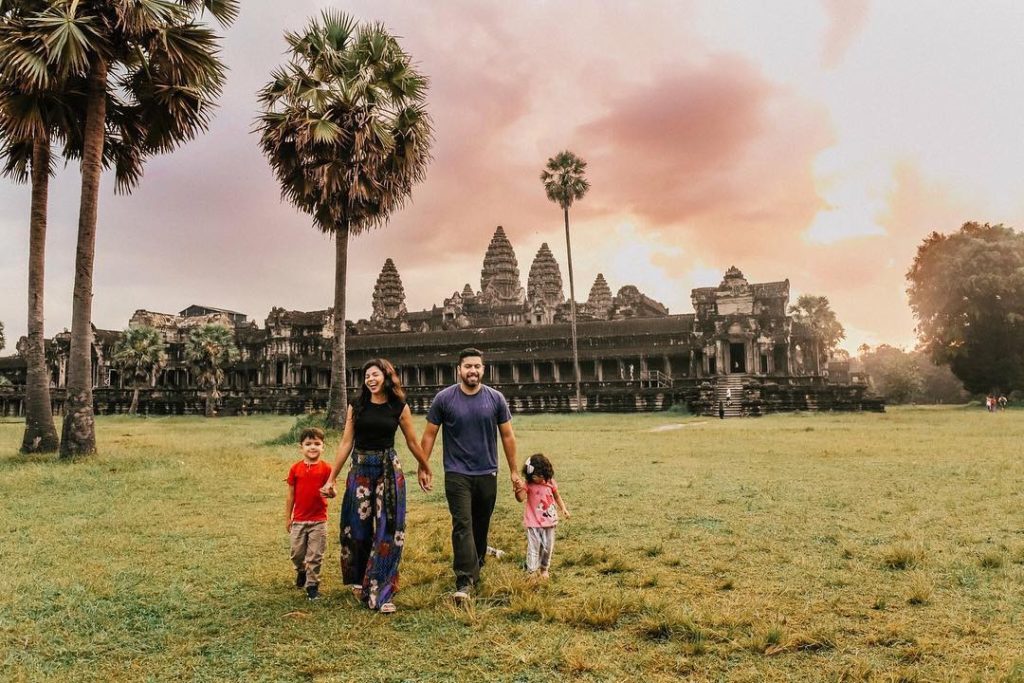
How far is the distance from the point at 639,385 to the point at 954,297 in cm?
2006

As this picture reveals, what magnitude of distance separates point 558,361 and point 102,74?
36250 millimetres

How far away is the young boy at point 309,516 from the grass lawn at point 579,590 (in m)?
0.26

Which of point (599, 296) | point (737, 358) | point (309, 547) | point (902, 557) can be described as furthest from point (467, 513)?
point (599, 296)

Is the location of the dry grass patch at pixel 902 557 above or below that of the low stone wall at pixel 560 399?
below

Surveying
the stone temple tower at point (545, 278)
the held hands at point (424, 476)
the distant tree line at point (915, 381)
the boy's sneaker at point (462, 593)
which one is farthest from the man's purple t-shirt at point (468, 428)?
the stone temple tower at point (545, 278)

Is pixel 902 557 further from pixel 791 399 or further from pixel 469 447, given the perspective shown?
pixel 791 399

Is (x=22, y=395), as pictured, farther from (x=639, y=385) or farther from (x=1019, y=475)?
(x=1019, y=475)

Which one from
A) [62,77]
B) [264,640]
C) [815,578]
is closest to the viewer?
[264,640]

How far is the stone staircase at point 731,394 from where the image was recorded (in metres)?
33.6

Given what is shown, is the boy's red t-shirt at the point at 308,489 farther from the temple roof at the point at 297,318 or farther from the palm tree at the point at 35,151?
the temple roof at the point at 297,318

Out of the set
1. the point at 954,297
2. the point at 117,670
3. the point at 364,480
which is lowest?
the point at 117,670

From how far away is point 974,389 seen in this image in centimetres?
4350

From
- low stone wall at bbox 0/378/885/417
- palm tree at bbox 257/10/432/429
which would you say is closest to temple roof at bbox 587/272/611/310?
low stone wall at bbox 0/378/885/417

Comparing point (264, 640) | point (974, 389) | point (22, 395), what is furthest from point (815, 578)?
point (22, 395)
